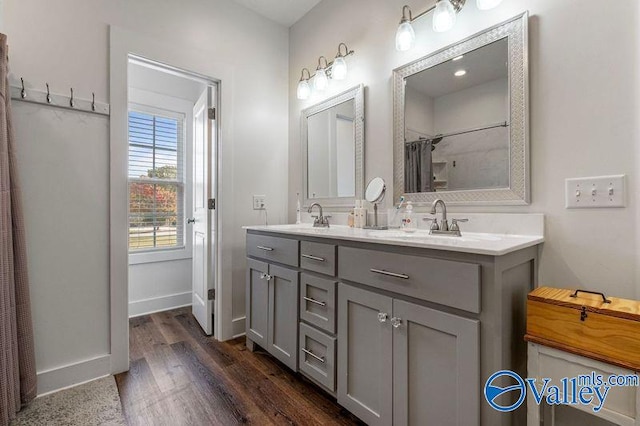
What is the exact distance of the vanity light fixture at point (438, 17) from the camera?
1.38 meters

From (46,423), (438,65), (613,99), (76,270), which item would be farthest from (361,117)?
(46,423)

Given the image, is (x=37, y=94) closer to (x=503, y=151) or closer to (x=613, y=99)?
(x=503, y=151)

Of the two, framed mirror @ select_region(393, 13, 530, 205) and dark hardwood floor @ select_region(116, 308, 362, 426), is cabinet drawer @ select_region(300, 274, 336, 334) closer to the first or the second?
dark hardwood floor @ select_region(116, 308, 362, 426)

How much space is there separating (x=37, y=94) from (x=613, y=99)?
2.68m

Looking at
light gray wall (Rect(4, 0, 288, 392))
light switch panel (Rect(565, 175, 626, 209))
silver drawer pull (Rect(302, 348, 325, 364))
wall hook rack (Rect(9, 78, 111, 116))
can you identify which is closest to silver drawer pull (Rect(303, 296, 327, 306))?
silver drawer pull (Rect(302, 348, 325, 364))

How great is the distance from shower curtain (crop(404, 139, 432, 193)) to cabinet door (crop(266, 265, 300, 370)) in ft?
2.78

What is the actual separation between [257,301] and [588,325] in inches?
66.8

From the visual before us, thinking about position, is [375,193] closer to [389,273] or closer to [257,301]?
[389,273]

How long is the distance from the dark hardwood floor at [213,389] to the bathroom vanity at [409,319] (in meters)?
0.14

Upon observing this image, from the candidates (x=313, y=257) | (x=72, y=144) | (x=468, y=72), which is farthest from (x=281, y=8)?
(x=313, y=257)

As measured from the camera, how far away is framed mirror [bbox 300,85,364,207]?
2.06 metres

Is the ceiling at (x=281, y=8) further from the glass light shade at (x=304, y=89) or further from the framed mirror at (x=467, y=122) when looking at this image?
the framed mirror at (x=467, y=122)

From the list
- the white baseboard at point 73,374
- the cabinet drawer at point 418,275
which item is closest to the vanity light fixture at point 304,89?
the cabinet drawer at point 418,275

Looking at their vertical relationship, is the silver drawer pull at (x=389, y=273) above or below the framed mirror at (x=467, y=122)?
below
